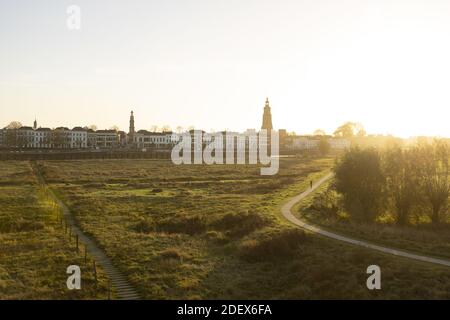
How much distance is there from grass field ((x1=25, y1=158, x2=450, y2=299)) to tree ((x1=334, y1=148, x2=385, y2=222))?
8.10 meters

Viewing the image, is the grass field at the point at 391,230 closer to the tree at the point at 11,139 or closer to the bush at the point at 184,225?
the bush at the point at 184,225

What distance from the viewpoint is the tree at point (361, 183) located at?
4775 cm

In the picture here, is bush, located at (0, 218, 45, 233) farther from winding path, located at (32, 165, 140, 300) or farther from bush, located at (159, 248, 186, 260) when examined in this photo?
bush, located at (159, 248, 186, 260)

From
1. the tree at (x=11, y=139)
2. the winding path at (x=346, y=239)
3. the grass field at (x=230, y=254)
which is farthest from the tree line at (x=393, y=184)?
the tree at (x=11, y=139)

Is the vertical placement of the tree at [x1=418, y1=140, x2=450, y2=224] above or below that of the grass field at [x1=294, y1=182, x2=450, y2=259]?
above

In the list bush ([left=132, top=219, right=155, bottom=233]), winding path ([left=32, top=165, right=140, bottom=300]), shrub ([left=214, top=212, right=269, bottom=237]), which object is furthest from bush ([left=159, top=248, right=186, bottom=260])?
bush ([left=132, top=219, right=155, bottom=233])

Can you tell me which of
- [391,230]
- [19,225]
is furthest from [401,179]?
[19,225]

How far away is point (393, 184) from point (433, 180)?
159 inches

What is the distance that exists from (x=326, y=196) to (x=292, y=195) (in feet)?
22.3

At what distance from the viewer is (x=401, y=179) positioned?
48.3 metres

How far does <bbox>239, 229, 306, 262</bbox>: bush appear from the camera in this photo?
32.8 meters

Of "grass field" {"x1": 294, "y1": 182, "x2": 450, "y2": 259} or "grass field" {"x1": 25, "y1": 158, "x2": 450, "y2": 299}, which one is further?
"grass field" {"x1": 294, "y1": 182, "x2": 450, "y2": 259}
